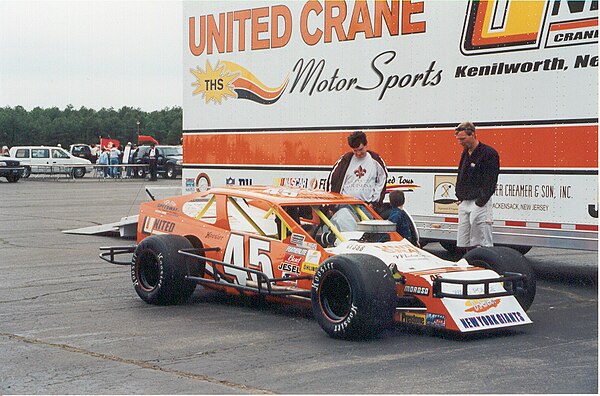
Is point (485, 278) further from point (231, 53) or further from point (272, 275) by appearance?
point (231, 53)

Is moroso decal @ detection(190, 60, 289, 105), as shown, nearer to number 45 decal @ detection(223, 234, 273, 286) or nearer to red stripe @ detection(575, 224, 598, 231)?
number 45 decal @ detection(223, 234, 273, 286)

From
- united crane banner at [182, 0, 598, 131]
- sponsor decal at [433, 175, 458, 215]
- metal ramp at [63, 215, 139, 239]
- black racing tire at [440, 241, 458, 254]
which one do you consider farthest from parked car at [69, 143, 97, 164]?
sponsor decal at [433, 175, 458, 215]

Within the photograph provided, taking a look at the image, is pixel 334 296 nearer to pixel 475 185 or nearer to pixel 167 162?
pixel 475 185

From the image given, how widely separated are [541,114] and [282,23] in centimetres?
421

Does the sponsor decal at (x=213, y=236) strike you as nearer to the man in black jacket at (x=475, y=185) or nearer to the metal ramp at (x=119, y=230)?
the man in black jacket at (x=475, y=185)

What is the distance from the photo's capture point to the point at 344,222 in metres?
9.43

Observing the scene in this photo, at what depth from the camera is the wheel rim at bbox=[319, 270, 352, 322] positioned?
810 centimetres

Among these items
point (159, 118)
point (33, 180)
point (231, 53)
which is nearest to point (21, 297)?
point (231, 53)

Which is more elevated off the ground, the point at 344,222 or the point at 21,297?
the point at 344,222

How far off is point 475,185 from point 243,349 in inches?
155

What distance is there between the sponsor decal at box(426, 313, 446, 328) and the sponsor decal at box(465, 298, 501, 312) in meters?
0.21

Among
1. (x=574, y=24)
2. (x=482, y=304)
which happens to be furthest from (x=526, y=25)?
(x=482, y=304)

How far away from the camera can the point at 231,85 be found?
47.4 feet

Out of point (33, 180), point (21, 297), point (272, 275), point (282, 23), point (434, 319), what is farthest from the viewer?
point (33, 180)
